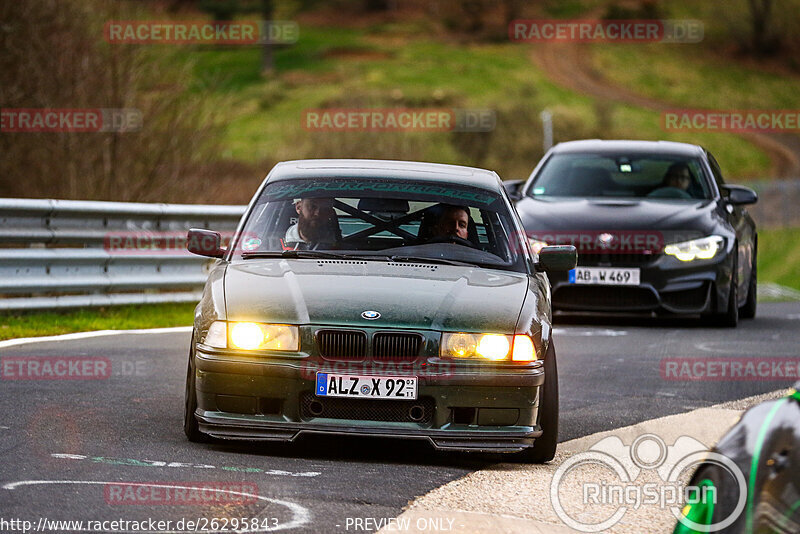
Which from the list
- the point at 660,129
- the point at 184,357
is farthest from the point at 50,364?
the point at 660,129

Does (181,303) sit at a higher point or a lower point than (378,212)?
lower

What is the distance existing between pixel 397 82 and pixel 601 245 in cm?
8451

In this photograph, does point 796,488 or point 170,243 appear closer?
point 796,488

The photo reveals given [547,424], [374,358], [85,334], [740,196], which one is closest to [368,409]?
[374,358]

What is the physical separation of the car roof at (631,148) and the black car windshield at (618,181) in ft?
0.31

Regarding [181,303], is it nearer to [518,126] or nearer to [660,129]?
[518,126]

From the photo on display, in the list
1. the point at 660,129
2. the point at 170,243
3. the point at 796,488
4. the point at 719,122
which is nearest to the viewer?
the point at 796,488

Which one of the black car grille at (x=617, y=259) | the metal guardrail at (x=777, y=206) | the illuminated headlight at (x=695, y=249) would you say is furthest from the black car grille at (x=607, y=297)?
the metal guardrail at (x=777, y=206)

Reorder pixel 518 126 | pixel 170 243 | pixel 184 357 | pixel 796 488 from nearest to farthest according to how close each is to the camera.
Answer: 1. pixel 796 488
2. pixel 184 357
3. pixel 170 243
4. pixel 518 126

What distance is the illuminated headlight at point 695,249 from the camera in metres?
14.2

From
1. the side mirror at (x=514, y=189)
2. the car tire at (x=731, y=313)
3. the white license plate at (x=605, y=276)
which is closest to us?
the white license plate at (x=605, y=276)

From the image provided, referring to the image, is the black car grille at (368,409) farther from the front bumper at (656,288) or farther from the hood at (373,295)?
the front bumper at (656,288)

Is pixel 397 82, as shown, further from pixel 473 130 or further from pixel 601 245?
pixel 601 245

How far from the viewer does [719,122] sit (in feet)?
312
